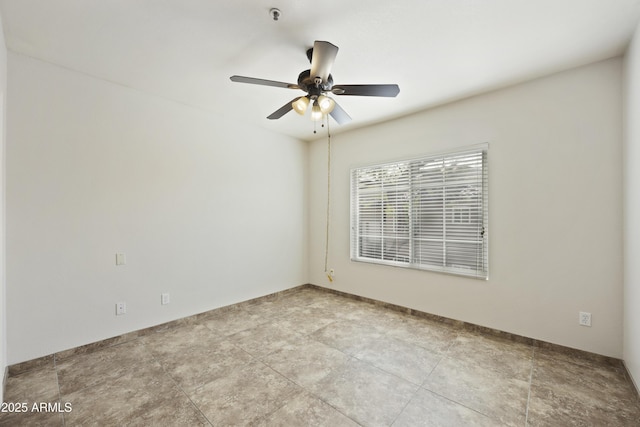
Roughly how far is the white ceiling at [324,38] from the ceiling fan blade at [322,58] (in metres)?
0.27

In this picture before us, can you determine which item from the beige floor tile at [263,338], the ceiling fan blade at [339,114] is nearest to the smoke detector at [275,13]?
the ceiling fan blade at [339,114]

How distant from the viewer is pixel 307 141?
4.98m

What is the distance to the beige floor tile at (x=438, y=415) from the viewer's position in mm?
1719

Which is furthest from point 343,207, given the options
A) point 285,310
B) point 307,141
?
point 285,310

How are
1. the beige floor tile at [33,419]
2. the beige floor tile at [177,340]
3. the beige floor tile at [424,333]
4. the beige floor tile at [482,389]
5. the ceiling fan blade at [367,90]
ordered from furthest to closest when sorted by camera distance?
1. the beige floor tile at [424,333]
2. the beige floor tile at [177,340]
3. the ceiling fan blade at [367,90]
4. the beige floor tile at [482,389]
5. the beige floor tile at [33,419]

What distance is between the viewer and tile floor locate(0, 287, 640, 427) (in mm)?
1776

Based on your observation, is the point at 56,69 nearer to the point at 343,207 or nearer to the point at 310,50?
the point at 310,50

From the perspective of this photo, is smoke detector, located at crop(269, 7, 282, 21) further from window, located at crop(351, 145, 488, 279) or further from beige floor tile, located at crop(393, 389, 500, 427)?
beige floor tile, located at crop(393, 389, 500, 427)

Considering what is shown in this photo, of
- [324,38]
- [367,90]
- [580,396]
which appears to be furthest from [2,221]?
[580,396]

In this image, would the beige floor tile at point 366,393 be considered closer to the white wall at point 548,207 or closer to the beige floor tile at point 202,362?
the beige floor tile at point 202,362

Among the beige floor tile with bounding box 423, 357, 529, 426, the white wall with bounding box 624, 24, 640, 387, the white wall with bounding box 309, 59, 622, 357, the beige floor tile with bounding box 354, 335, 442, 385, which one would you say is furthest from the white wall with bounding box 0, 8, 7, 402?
the white wall with bounding box 624, 24, 640, 387

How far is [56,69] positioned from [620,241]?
5.21 meters

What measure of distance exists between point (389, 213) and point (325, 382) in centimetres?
242

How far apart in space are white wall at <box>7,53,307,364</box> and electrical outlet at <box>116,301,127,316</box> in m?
0.04
